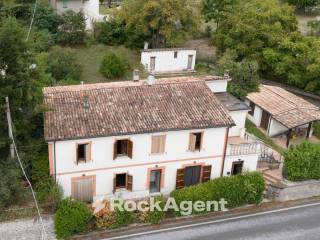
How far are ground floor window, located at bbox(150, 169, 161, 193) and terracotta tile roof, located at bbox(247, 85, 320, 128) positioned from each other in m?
13.3

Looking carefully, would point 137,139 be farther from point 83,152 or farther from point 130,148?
point 83,152

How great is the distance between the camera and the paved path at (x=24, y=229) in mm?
29483

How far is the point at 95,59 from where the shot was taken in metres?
56.4

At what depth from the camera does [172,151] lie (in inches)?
1320

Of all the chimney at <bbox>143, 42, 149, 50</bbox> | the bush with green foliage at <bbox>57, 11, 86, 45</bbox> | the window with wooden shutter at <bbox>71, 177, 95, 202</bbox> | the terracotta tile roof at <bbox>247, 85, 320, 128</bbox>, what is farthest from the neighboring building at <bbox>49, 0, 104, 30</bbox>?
the window with wooden shutter at <bbox>71, 177, 95, 202</bbox>

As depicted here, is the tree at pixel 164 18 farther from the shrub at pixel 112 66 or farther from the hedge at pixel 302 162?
the hedge at pixel 302 162

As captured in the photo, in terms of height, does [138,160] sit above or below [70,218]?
above

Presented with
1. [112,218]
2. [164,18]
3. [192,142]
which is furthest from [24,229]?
[164,18]

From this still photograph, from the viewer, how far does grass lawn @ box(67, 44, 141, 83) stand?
172 feet

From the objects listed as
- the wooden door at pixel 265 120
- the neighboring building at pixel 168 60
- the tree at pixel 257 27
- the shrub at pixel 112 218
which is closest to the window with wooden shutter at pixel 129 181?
the shrub at pixel 112 218

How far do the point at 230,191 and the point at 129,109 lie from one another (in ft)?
27.6

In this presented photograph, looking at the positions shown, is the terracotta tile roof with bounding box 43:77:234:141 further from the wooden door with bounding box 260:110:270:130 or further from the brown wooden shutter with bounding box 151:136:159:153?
the wooden door with bounding box 260:110:270:130

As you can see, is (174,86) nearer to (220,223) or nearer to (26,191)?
(220,223)

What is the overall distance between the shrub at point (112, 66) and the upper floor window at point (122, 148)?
20311mm
